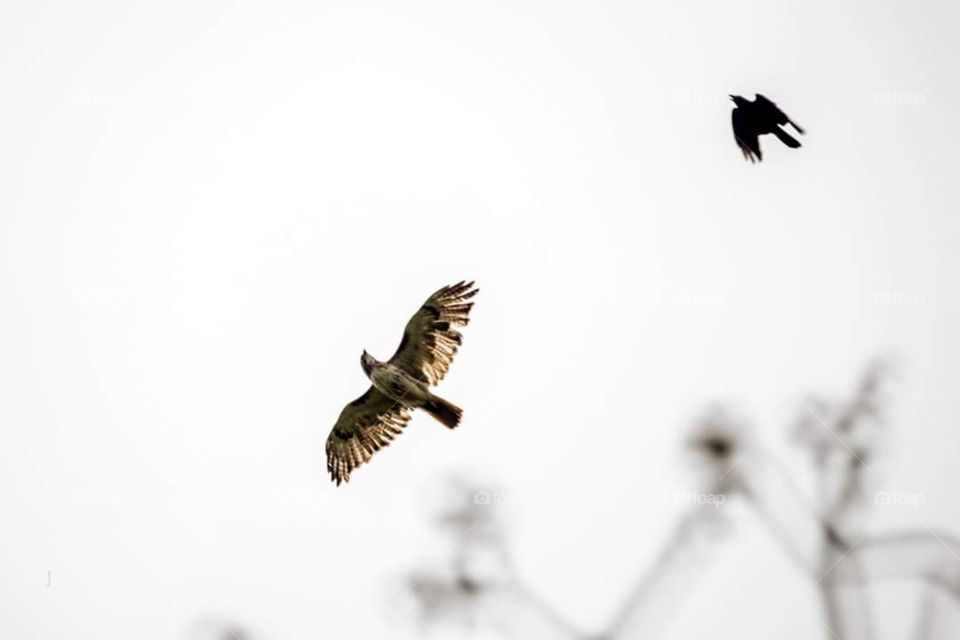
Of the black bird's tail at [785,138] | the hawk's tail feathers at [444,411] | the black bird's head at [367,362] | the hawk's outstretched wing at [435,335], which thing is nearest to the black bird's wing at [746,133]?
the black bird's tail at [785,138]

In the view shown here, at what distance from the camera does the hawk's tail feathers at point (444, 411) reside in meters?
14.6

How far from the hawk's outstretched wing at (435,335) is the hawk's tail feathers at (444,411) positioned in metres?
0.49

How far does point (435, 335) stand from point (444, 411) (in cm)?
130

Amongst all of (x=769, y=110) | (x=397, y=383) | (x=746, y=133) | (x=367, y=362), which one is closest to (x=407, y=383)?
(x=397, y=383)

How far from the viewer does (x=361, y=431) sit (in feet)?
A: 53.1

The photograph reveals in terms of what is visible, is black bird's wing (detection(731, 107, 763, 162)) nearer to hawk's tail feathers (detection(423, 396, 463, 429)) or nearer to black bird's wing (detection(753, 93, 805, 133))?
black bird's wing (detection(753, 93, 805, 133))

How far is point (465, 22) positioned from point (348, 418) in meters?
163

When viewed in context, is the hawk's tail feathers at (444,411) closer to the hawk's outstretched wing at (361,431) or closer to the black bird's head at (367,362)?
the hawk's outstretched wing at (361,431)

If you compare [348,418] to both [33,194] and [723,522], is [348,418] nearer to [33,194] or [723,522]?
[723,522]

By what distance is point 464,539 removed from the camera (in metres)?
7.39

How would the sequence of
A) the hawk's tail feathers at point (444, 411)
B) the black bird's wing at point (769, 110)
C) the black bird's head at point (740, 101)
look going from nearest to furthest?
the hawk's tail feathers at point (444, 411)
the black bird's wing at point (769, 110)
the black bird's head at point (740, 101)

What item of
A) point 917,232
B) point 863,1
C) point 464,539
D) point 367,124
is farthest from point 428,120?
point 464,539

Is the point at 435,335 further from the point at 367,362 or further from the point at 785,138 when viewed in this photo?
the point at 785,138

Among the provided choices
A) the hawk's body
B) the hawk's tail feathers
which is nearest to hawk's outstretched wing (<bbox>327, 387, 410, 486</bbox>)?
the hawk's body
